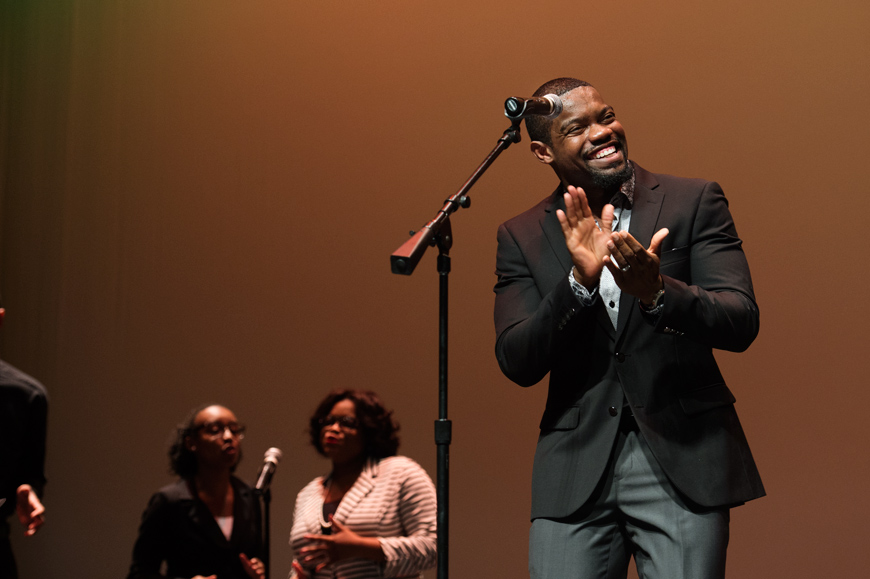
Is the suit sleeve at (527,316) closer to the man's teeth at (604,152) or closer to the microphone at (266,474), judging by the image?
the man's teeth at (604,152)

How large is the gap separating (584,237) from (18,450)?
8.85 feet

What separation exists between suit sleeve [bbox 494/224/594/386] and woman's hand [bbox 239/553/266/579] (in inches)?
90.0

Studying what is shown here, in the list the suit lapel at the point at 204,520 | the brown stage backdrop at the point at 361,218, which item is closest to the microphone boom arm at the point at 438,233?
the brown stage backdrop at the point at 361,218

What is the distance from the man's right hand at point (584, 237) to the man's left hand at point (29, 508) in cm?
246

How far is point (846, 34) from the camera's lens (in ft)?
12.3

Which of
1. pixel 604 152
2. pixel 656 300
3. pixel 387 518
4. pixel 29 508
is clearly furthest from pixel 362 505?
pixel 656 300

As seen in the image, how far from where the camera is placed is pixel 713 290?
1.91 metres

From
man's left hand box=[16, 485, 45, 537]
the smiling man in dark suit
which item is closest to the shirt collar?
the smiling man in dark suit

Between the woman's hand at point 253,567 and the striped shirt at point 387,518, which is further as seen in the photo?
the woman's hand at point 253,567

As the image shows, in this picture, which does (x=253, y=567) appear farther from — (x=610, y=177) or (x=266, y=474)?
(x=610, y=177)

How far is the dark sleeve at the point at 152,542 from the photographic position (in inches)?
158

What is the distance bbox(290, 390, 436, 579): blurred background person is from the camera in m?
3.66

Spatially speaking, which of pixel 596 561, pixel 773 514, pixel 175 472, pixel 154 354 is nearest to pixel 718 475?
pixel 596 561

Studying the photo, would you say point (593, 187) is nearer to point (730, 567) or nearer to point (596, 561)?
point (596, 561)
